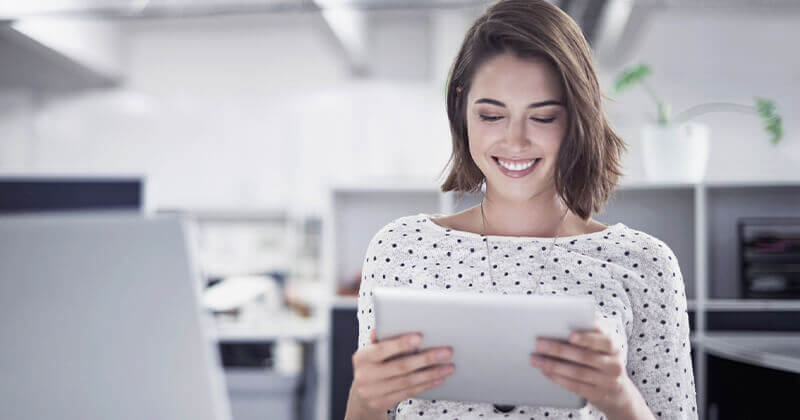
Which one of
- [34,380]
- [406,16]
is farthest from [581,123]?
[406,16]

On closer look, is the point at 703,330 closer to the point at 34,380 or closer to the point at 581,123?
the point at 581,123

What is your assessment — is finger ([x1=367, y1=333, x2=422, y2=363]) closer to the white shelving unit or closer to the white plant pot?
the white shelving unit

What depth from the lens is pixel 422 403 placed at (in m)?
1.08

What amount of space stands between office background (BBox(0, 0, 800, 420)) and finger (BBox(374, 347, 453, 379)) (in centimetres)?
194

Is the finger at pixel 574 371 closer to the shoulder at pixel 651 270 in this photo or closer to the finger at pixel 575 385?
the finger at pixel 575 385

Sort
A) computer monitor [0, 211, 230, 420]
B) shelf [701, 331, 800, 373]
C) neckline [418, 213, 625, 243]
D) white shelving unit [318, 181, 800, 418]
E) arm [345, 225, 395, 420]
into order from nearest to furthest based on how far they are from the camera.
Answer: computer monitor [0, 211, 230, 420], arm [345, 225, 395, 420], neckline [418, 213, 625, 243], shelf [701, 331, 800, 373], white shelving unit [318, 181, 800, 418]

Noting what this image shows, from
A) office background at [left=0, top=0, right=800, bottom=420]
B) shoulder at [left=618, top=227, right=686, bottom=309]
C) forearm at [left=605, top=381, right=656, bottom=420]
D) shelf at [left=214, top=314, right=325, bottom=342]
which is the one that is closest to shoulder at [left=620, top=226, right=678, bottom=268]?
shoulder at [left=618, top=227, right=686, bottom=309]

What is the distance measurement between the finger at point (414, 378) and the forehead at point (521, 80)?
46 centimetres

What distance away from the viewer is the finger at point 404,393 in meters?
0.88

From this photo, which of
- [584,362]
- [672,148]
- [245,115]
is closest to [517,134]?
[584,362]

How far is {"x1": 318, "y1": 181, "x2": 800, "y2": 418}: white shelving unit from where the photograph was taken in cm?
288

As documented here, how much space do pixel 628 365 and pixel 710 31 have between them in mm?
4241

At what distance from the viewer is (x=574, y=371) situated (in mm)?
844

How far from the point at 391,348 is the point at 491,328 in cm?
13
